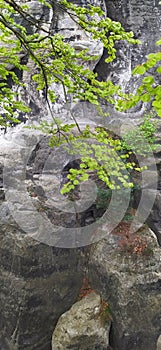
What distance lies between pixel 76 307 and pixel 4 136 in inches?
210

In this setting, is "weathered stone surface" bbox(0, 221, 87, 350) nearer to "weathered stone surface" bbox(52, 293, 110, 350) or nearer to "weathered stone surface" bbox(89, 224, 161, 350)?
"weathered stone surface" bbox(52, 293, 110, 350)

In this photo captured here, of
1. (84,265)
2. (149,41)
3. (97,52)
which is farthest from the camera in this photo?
(149,41)

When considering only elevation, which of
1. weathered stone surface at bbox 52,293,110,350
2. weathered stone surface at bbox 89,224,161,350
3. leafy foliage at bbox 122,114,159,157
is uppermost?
leafy foliage at bbox 122,114,159,157

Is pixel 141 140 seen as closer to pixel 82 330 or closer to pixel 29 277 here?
pixel 29 277

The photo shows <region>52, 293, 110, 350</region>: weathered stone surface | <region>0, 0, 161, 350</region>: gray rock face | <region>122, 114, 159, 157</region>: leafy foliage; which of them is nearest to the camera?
<region>52, 293, 110, 350</region>: weathered stone surface

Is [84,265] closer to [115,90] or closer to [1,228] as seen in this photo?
[1,228]

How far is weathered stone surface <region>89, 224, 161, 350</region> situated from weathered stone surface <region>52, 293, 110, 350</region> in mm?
329

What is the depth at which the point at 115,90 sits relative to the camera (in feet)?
13.3


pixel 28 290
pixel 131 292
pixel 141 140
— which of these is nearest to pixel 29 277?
pixel 28 290

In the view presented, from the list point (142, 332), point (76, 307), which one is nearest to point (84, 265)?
point (76, 307)

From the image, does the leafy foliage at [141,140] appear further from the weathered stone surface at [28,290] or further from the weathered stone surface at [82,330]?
the weathered stone surface at [82,330]

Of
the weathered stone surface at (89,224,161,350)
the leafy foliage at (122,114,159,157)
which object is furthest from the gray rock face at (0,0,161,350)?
the leafy foliage at (122,114,159,157)

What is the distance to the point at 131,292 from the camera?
247 inches

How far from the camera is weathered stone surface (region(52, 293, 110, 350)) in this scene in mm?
6016
